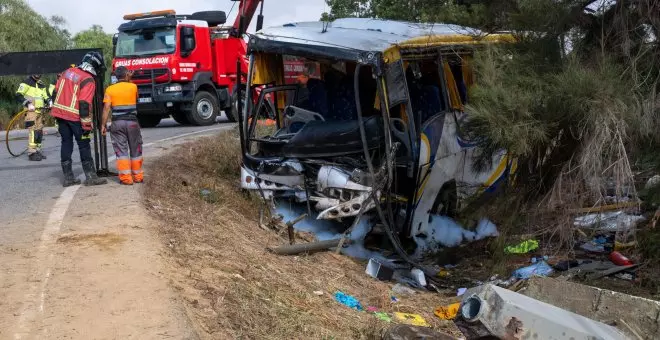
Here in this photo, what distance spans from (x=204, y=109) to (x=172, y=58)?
1.86m

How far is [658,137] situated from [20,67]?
8886mm

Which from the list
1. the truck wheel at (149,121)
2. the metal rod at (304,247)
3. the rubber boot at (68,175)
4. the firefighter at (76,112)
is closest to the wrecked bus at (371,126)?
the metal rod at (304,247)

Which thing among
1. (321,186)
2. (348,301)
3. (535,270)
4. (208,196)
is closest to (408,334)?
(348,301)

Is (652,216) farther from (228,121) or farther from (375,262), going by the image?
(228,121)

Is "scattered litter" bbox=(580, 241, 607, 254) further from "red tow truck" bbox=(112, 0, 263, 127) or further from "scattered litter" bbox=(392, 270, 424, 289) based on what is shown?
"red tow truck" bbox=(112, 0, 263, 127)

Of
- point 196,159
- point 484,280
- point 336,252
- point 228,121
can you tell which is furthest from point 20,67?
point 228,121

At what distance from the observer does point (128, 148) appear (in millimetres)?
9180

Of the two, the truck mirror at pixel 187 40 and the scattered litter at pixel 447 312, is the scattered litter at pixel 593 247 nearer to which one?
the scattered litter at pixel 447 312

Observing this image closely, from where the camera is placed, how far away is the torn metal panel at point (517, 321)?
4660mm

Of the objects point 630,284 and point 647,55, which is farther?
point 630,284

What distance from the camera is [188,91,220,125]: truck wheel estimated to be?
19844 millimetres

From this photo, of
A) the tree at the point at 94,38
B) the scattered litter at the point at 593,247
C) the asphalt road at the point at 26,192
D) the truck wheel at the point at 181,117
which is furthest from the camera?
the tree at the point at 94,38

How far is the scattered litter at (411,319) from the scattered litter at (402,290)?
0.92m

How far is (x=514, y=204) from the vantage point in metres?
7.21
